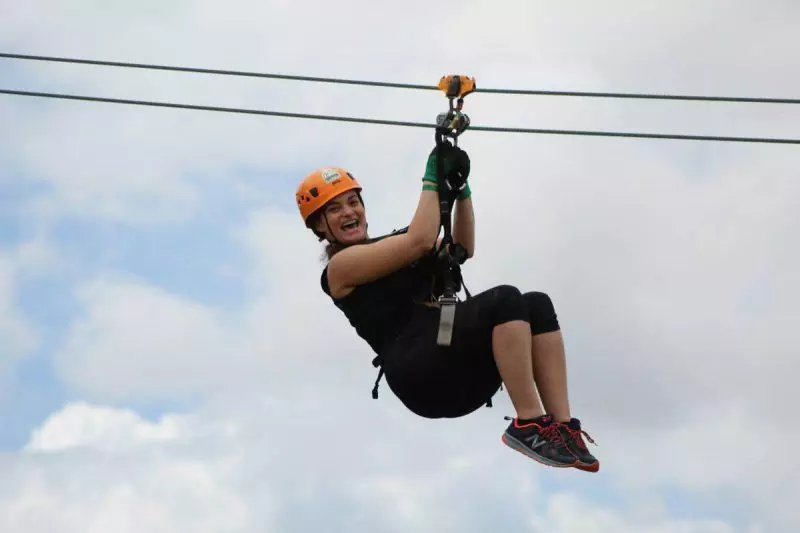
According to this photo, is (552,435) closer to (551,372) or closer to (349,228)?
(551,372)

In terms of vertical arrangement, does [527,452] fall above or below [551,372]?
below

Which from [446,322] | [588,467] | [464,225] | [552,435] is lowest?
[588,467]

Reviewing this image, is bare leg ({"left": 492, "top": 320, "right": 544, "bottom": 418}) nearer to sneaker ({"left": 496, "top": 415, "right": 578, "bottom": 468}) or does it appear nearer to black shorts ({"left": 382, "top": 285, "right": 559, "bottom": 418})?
black shorts ({"left": 382, "top": 285, "right": 559, "bottom": 418})

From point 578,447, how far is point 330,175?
2.51 meters

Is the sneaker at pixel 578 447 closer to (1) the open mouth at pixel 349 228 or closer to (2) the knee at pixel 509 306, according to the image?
(2) the knee at pixel 509 306

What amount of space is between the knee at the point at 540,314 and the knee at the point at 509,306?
0.05 metres

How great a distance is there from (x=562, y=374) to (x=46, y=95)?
4.90 meters

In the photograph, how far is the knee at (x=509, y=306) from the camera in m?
9.02

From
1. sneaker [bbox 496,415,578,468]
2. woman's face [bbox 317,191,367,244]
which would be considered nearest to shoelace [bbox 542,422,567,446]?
sneaker [bbox 496,415,578,468]

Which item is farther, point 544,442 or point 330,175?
point 330,175

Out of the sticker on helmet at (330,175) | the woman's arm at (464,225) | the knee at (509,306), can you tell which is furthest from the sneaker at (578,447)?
the sticker on helmet at (330,175)

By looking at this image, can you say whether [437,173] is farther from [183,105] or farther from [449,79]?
[183,105]

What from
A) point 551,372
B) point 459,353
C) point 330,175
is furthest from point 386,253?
point 551,372

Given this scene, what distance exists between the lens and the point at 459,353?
9.19 m
